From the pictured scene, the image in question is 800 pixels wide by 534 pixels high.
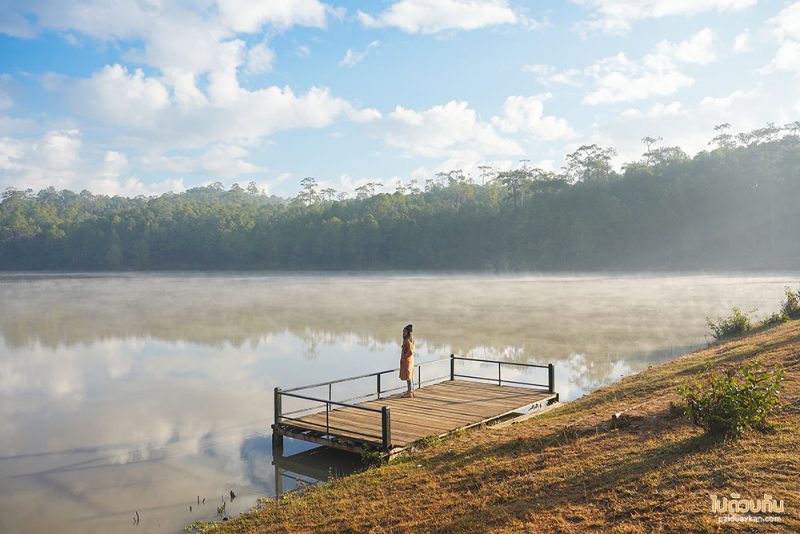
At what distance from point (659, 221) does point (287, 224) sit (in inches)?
2796

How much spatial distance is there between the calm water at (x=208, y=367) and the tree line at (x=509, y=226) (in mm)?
48811

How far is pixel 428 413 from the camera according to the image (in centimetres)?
1228

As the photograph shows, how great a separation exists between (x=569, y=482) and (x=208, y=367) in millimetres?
16487

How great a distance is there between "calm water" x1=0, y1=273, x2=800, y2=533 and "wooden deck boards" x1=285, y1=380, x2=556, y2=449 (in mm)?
695

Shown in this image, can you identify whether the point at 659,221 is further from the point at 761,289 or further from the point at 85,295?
the point at 85,295

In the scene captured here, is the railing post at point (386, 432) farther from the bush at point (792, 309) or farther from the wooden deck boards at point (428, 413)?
the bush at point (792, 309)

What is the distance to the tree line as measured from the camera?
297ft

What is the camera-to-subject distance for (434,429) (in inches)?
437

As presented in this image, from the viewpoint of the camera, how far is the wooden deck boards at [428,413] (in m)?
11.0

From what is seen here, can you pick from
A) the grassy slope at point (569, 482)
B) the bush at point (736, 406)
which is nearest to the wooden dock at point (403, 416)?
the grassy slope at point (569, 482)

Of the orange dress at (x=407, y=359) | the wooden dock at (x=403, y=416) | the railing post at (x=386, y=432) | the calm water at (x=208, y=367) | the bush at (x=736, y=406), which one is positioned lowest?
the calm water at (x=208, y=367)

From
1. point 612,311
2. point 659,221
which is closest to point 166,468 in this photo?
point 612,311

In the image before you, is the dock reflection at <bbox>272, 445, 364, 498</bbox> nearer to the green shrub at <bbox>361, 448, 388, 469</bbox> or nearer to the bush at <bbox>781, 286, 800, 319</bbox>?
the green shrub at <bbox>361, 448, 388, 469</bbox>

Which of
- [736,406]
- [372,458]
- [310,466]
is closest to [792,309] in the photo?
[736,406]
